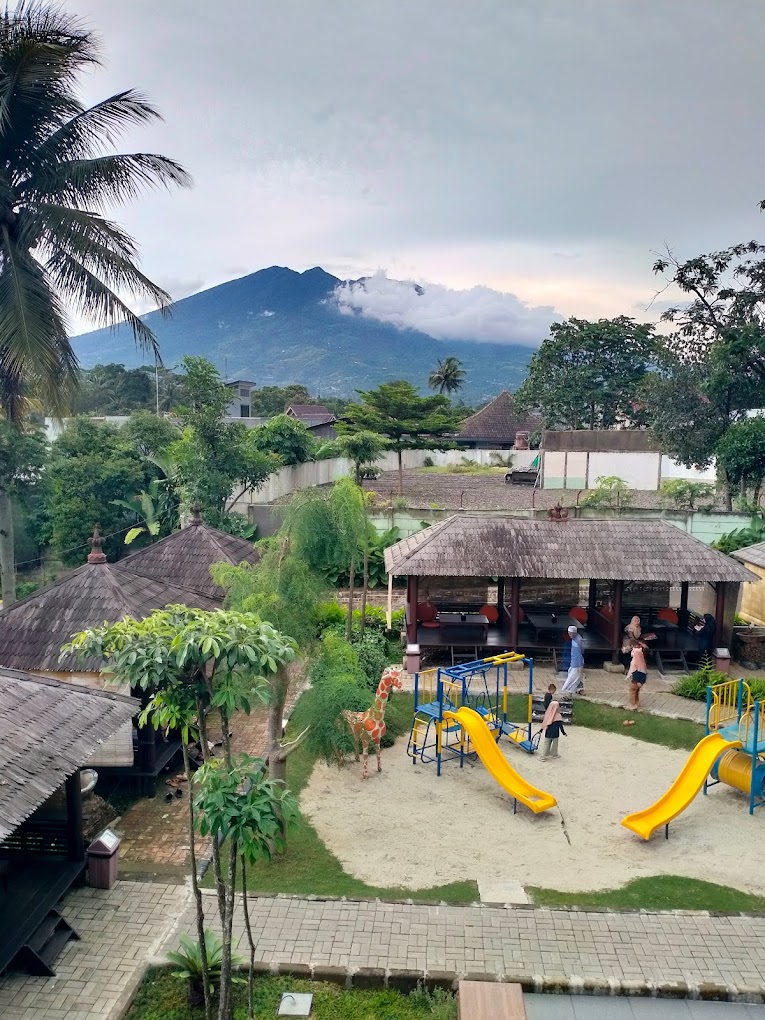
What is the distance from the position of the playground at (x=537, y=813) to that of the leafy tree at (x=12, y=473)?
12029mm

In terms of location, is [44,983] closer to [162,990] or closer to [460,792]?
[162,990]

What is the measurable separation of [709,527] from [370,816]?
697 inches

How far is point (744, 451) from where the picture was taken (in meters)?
24.0

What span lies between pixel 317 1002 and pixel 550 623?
10784 mm

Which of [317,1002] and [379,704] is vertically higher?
[379,704]

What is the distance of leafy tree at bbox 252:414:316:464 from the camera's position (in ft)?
96.9

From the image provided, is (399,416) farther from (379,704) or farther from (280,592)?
(280,592)

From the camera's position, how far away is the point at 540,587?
18453 mm

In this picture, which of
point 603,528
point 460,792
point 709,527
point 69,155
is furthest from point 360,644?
point 709,527

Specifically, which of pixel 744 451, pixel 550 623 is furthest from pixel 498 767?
pixel 744 451

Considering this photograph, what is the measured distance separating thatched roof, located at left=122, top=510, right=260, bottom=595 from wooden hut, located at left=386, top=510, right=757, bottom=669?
3.38 metres

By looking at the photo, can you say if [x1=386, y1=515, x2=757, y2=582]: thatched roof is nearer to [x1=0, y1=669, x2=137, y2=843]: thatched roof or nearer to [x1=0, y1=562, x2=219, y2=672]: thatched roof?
[x1=0, y1=562, x2=219, y2=672]: thatched roof

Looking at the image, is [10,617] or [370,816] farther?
[10,617]

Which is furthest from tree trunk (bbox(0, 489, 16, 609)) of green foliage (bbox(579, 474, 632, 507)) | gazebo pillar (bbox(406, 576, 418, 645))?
green foliage (bbox(579, 474, 632, 507))
